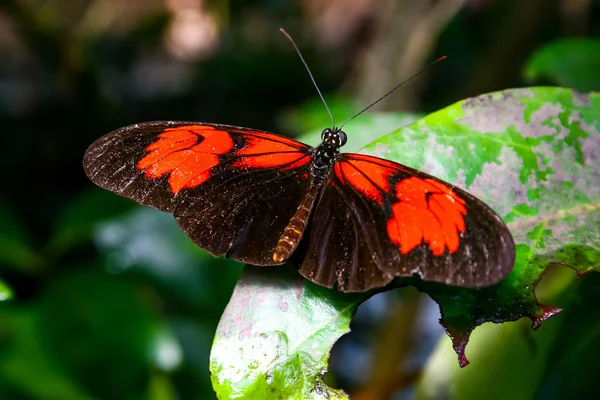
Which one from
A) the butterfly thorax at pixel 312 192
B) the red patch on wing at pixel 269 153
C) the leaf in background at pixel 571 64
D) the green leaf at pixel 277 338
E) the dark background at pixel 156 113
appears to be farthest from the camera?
the dark background at pixel 156 113

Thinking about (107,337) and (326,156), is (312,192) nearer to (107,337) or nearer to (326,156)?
(326,156)

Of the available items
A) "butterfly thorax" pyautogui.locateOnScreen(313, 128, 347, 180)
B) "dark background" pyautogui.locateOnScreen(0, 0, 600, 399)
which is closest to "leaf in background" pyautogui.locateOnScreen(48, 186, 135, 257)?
"dark background" pyautogui.locateOnScreen(0, 0, 600, 399)

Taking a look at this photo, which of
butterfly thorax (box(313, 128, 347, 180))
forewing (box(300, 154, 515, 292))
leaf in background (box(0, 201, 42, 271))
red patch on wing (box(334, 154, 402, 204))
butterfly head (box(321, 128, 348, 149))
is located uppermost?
leaf in background (box(0, 201, 42, 271))

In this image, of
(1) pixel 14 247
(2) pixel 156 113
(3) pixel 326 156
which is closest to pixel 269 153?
(3) pixel 326 156

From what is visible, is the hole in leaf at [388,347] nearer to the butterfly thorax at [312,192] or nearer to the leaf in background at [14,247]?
the butterfly thorax at [312,192]

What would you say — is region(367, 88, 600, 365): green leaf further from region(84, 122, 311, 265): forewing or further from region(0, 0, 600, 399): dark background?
region(0, 0, 600, 399): dark background

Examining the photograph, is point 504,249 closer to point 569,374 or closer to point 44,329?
point 569,374

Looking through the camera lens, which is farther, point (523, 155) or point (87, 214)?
point (87, 214)

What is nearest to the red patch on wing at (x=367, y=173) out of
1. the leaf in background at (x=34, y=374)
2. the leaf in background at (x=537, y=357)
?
the leaf in background at (x=537, y=357)
